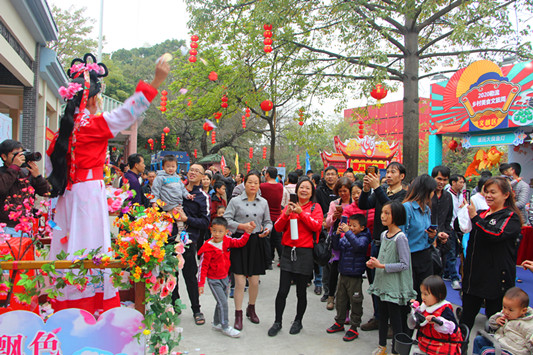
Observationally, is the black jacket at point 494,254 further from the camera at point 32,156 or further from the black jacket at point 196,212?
the camera at point 32,156

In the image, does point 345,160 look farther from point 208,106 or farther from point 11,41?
point 11,41

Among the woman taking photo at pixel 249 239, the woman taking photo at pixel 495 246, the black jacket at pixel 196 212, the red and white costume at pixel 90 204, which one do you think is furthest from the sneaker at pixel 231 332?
the woman taking photo at pixel 495 246

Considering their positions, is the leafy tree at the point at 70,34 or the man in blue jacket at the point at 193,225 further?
the leafy tree at the point at 70,34

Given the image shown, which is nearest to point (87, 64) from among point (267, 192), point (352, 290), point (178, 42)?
point (352, 290)

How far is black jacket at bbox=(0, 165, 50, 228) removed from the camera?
436 cm

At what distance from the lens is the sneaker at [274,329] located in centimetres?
441

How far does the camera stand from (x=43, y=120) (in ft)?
36.5

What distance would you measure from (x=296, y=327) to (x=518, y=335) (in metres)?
2.14

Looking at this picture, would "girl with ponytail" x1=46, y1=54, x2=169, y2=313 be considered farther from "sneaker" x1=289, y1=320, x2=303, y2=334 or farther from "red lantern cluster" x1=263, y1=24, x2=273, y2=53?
"red lantern cluster" x1=263, y1=24, x2=273, y2=53

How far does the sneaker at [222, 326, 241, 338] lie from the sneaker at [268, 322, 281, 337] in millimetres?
331

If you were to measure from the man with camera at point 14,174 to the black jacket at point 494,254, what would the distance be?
4.28 metres

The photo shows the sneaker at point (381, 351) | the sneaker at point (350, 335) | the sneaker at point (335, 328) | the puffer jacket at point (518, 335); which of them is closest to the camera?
the puffer jacket at point (518, 335)

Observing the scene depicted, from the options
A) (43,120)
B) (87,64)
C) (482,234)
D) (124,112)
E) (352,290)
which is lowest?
(352,290)

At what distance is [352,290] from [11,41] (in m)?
7.95
